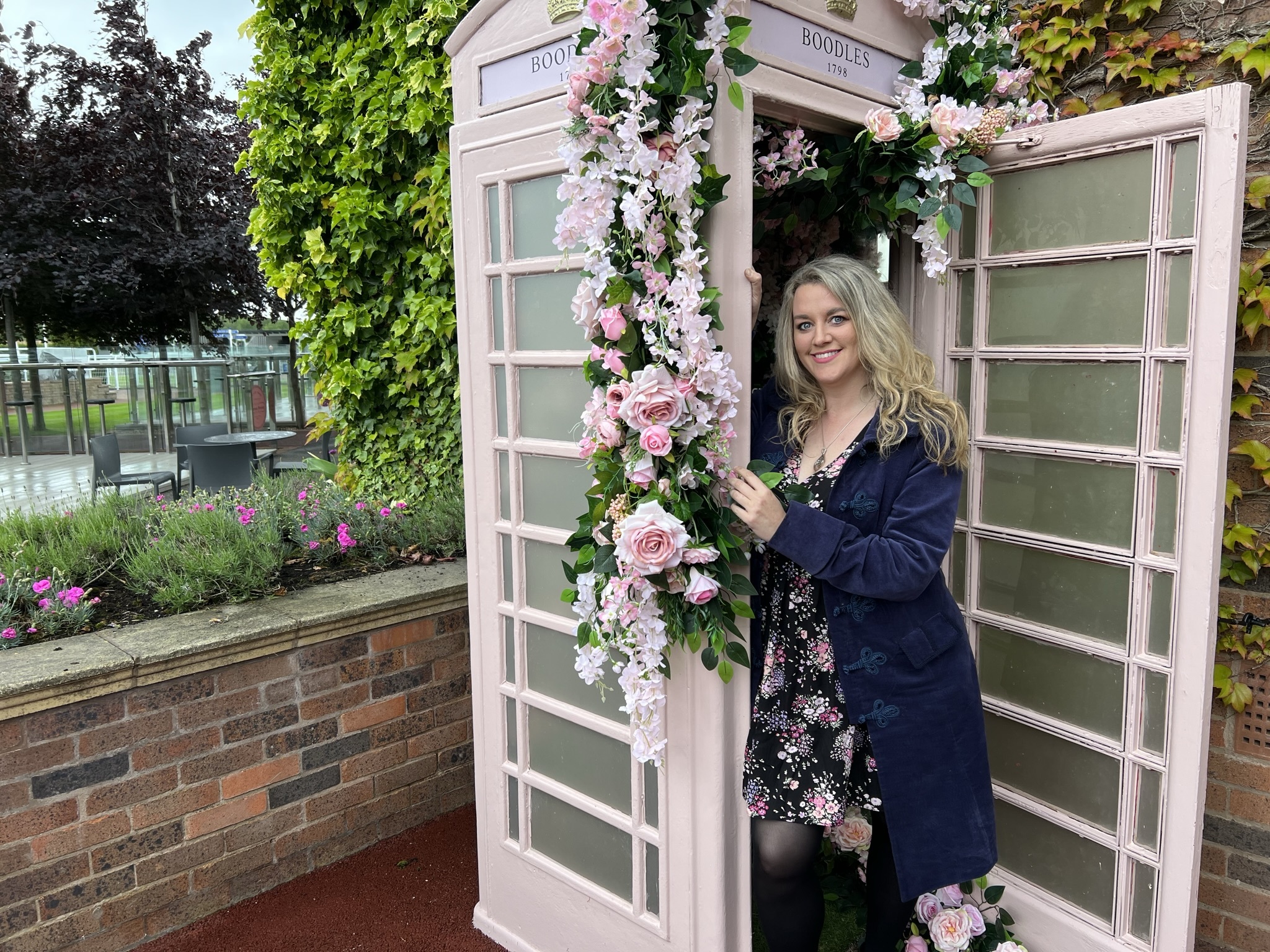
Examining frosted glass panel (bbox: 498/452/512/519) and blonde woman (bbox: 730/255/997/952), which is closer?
blonde woman (bbox: 730/255/997/952)

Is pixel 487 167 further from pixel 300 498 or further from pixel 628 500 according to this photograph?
pixel 300 498

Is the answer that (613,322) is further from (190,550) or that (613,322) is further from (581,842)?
(190,550)

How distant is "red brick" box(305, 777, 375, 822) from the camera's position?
3.18 metres

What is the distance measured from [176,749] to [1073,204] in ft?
10.4

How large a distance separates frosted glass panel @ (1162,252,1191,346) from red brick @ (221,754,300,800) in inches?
121

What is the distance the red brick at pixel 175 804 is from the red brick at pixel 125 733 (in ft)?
0.70

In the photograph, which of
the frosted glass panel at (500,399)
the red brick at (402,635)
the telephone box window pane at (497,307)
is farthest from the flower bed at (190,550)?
the telephone box window pane at (497,307)

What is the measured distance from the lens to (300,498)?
4.55m

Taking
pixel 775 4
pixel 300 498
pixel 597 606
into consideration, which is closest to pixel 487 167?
pixel 775 4

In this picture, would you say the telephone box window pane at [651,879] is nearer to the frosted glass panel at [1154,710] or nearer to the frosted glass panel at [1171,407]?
the frosted glass panel at [1154,710]

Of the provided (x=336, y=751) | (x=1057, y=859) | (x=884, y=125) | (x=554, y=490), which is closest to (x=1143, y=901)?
(x=1057, y=859)

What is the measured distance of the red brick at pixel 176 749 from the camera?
2736mm

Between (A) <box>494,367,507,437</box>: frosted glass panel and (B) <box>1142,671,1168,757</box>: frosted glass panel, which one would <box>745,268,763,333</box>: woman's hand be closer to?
(A) <box>494,367,507,437</box>: frosted glass panel

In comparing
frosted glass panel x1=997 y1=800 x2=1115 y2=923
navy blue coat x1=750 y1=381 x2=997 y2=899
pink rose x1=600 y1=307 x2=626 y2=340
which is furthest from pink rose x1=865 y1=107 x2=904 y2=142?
frosted glass panel x1=997 y1=800 x2=1115 y2=923
